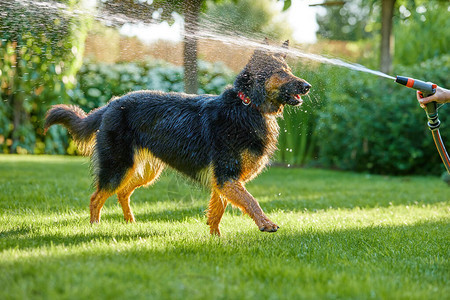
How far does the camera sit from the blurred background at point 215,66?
5004mm

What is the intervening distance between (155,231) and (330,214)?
215cm

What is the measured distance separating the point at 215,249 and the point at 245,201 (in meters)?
0.50

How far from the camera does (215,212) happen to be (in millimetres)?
4051

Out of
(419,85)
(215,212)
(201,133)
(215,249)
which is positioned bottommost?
(215,212)

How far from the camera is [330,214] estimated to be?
5199mm

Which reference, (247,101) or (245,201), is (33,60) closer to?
(247,101)

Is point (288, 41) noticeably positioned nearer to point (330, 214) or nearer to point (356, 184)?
point (330, 214)

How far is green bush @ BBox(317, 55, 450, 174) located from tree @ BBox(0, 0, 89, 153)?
5.05 meters

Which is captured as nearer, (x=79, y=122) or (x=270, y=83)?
(x=270, y=83)

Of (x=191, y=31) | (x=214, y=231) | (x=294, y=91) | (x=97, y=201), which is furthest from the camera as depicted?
(x=191, y=31)

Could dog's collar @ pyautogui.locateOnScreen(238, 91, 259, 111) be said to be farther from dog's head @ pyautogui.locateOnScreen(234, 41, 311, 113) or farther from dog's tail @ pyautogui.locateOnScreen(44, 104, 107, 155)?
dog's tail @ pyautogui.locateOnScreen(44, 104, 107, 155)

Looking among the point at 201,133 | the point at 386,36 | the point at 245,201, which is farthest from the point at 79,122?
the point at 386,36

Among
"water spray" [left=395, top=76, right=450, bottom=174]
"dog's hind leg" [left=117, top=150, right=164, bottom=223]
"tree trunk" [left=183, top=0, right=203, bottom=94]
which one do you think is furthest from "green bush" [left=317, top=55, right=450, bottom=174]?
"water spray" [left=395, top=76, right=450, bottom=174]

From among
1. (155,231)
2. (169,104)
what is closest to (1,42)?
(169,104)
